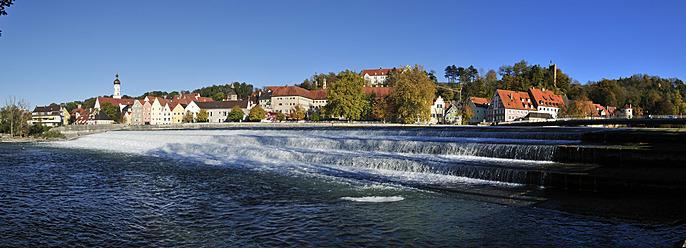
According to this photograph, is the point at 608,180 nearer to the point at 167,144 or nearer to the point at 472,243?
the point at 472,243

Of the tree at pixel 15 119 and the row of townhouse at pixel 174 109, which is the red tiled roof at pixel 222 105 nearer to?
the row of townhouse at pixel 174 109

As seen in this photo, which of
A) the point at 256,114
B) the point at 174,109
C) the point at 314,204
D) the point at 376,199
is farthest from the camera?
the point at 174,109

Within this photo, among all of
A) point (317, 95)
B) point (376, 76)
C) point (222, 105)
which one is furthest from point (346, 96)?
point (376, 76)

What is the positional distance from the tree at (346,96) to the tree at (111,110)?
101 meters

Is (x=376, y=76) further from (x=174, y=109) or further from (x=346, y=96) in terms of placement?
(x=346, y=96)

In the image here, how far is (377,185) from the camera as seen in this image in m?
14.9

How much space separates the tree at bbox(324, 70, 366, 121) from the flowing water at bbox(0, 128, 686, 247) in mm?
59792

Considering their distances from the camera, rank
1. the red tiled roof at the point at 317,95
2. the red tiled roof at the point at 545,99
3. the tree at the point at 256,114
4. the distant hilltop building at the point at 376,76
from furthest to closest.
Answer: the distant hilltop building at the point at 376,76 < the red tiled roof at the point at 317,95 < the tree at the point at 256,114 < the red tiled roof at the point at 545,99

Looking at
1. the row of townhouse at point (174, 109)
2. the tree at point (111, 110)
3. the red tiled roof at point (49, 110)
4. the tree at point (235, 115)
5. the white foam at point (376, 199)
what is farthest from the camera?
the tree at point (111, 110)

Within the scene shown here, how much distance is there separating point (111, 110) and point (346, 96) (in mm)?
107211

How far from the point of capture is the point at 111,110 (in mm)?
151875

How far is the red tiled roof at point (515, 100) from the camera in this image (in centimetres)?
9631

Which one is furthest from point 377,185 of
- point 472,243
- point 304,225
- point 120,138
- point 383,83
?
point 383,83

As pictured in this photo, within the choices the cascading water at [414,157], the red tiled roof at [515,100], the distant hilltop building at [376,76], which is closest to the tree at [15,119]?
the cascading water at [414,157]
